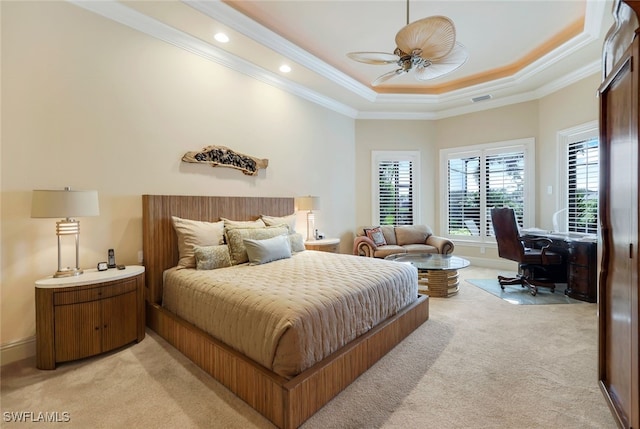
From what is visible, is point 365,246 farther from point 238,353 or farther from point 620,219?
point 620,219

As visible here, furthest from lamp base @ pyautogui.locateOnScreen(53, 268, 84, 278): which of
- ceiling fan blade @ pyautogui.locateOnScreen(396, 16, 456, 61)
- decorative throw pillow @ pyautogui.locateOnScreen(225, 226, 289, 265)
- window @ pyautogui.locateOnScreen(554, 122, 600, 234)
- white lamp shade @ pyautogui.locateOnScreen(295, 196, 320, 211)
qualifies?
window @ pyautogui.locateOnScreen(554, 122, 600, 234)

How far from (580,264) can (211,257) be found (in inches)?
182

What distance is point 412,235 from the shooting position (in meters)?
5.54

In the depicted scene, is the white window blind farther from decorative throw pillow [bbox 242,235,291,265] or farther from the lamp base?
the lamp base

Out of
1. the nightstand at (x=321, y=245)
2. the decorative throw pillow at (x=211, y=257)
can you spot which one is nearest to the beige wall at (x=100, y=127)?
the decorative throw pillow at (x=211, y=257)

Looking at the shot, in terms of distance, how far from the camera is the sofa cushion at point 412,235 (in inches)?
217

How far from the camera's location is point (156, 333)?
2.85m

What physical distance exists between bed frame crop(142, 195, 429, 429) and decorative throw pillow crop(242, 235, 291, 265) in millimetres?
794

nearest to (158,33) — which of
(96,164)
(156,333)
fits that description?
(96,164)

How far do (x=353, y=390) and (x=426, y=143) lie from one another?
557cm

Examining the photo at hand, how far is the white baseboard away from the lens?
2293 millimetres

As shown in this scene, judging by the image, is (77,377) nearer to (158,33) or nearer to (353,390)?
(353,390)

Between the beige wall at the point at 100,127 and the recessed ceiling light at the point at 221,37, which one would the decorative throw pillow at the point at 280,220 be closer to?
the beige wall at the point at 100,127

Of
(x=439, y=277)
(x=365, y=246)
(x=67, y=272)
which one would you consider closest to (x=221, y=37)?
(x=67, y=272)
